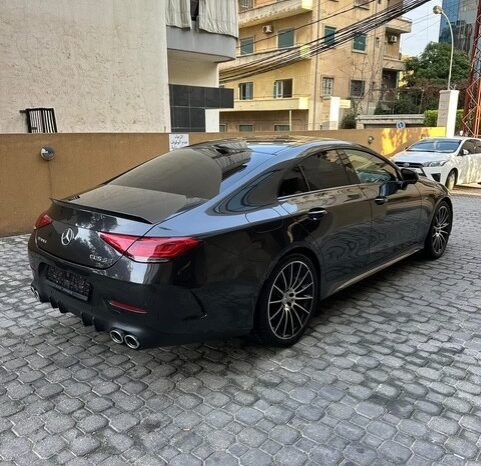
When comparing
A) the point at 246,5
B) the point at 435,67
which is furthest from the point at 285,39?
the point at 435,67

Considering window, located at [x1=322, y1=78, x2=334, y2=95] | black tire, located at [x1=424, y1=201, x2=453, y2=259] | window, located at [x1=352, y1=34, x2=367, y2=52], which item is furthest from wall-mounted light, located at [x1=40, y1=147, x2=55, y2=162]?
window, located at [x1=352, y1=34, x2=367, y2=52]

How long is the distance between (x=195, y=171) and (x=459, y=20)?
5464 centimetres

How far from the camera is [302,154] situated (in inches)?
144

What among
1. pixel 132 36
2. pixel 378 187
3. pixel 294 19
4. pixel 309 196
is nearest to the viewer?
pixel 309 196

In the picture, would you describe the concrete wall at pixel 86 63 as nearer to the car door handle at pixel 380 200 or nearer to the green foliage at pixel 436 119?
the car door handle at pixel 380 200

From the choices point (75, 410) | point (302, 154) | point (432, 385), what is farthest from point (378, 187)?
point (75, 410)

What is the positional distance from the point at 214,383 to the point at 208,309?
0.53 meters

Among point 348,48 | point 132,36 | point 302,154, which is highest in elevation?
point 348,48

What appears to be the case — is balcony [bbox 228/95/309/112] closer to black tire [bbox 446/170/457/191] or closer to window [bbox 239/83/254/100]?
window [bbox 239/83/254/100]

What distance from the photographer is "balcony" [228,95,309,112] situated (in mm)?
34000

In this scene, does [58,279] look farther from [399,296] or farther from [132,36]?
[132,36]

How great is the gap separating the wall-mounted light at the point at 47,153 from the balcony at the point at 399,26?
3744cm

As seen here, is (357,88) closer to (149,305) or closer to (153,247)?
(153,247)

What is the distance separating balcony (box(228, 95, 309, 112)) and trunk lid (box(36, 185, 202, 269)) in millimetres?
32447
